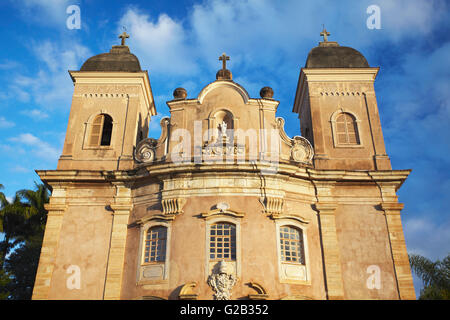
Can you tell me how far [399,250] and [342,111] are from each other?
6.85 metres

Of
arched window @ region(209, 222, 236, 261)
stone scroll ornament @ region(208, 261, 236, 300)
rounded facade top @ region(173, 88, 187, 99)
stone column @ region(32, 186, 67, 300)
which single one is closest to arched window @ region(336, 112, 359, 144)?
arched window @ region(209, 222, 236, 261)

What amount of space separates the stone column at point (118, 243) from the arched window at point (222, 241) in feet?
11.9

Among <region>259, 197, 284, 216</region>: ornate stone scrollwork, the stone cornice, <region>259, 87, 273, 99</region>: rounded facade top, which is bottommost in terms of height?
<region>259, 197, 284, 216</region>: ornate stone scrollwork

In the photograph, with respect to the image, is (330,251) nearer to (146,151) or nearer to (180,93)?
(146,151)

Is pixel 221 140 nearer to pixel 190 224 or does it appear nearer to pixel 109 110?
pixel 190 224

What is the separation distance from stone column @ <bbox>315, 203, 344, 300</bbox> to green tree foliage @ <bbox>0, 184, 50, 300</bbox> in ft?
59.7

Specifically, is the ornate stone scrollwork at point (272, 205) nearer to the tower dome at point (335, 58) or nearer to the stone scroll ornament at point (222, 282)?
the stone scroll ornament at point (222, 282)

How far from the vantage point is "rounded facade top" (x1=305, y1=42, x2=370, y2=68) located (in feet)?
69.2

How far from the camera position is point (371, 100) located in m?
20.3

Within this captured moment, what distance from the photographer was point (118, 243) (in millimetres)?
16859

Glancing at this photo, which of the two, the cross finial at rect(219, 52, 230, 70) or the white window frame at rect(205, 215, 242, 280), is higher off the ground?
the cross finial at rect(219, 52, 230, 70)

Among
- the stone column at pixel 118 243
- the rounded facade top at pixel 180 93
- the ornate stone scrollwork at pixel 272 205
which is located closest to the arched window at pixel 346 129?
the ornate stone scrollwork at pixel 272 205

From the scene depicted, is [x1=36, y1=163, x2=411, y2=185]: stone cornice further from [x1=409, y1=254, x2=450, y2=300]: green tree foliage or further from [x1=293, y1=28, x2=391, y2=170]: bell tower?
[x1=409, y1=254, x2=450, y2=300]: green tree foliage

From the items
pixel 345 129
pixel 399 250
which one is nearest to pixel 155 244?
pixel 399 250
